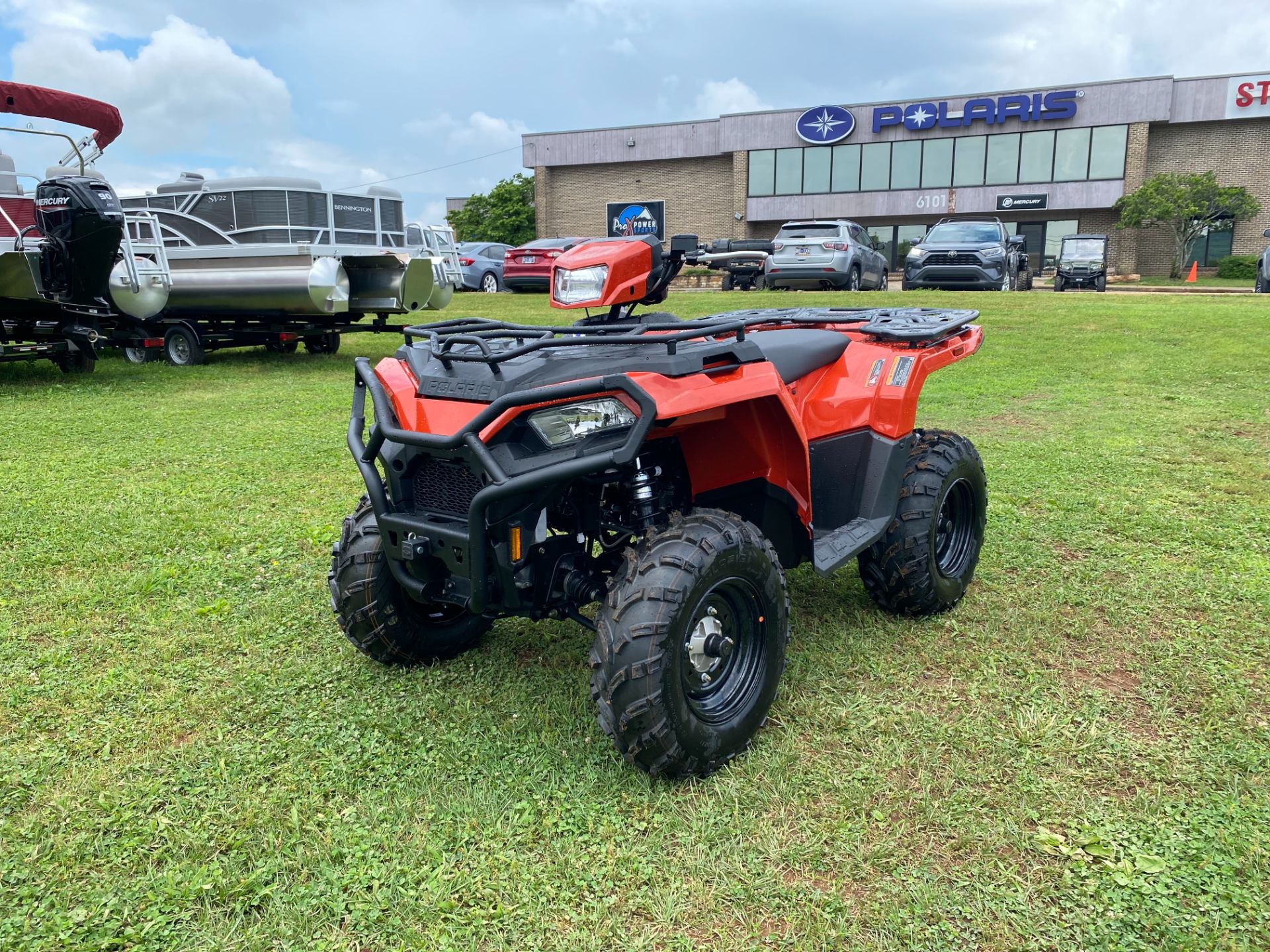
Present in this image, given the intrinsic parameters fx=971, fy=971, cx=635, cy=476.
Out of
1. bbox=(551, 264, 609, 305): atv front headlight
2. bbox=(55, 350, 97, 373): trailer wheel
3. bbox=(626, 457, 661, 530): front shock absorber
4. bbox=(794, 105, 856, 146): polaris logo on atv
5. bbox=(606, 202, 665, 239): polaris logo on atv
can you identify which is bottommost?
bbox=(55, 350, 97, 373): trailer wheel

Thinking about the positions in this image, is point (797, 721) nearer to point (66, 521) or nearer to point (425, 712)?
point (425, 712)

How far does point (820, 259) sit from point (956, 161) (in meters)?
24.0

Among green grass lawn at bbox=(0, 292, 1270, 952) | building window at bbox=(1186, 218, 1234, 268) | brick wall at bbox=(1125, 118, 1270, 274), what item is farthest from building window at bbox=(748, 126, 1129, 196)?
green grass lawn at bbox=(0, 292, 1270, 952)

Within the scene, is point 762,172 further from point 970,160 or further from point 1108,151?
point 1108,151

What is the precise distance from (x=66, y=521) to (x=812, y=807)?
412 centimetres

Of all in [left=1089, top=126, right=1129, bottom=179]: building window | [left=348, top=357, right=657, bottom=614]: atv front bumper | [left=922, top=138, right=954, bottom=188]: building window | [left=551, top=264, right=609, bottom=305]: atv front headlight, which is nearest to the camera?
[left=348, top=357, right=657, bottom=614]: atv front bumper

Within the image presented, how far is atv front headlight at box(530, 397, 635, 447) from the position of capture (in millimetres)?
2445

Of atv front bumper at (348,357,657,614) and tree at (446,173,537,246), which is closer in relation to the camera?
atv front bumper at (348,357,657,614)

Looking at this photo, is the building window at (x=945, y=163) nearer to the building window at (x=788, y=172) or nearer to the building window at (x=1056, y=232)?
the building window at (x=788, y=172)

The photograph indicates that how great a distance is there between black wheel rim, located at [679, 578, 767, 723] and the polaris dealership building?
127 feet

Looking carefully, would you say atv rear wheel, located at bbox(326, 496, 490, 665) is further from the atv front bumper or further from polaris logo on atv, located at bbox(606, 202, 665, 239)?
polaris logo on atv, located at bbox(606, 202, 665, 239)

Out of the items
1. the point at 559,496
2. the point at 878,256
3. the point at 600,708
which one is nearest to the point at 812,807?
the point at 600,708

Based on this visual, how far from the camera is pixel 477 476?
2545 millimetres

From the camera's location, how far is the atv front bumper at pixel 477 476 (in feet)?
7.61
